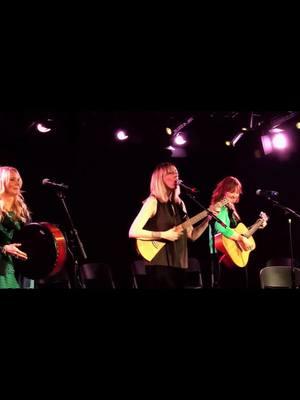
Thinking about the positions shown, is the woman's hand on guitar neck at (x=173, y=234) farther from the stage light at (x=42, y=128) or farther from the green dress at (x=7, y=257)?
the stage light at (x=42, y=128)

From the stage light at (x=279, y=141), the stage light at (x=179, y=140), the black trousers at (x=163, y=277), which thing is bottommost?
the black trousers at (x=163, y=277)

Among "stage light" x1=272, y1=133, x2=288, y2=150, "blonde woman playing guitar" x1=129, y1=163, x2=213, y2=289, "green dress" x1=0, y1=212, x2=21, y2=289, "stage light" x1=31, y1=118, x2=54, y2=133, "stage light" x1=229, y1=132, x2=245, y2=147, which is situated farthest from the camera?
"stage light" x1=229, y1=132, x2=245, y2=147

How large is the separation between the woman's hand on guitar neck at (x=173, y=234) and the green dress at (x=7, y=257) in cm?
125

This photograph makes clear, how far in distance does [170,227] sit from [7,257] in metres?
1.44

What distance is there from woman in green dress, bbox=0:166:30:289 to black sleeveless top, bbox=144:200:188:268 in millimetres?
1116

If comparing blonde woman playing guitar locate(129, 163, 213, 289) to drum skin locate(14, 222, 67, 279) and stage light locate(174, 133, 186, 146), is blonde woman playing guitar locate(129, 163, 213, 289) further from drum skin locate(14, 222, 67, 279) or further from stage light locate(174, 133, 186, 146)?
stage light locate(174, 133, 186, 146)

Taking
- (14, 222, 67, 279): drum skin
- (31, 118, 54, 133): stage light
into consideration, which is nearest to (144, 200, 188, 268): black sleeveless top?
(14, 222, 67, 279): drum skin

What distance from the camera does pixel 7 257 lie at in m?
4.09

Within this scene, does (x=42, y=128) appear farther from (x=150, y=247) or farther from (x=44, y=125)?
(x=150, y=247)

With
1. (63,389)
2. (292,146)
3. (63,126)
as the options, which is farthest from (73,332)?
(292,146)

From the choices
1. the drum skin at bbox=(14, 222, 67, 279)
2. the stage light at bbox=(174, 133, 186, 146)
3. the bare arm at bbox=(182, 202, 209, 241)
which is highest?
the stage light at bbox=(174, 133, 186, 146)

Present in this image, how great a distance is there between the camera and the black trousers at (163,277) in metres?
4.33

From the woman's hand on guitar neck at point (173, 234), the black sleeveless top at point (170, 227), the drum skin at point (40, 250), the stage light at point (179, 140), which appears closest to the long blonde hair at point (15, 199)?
the drum skin at point (40, 250)

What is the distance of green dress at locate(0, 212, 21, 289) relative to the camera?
4.03 meters
